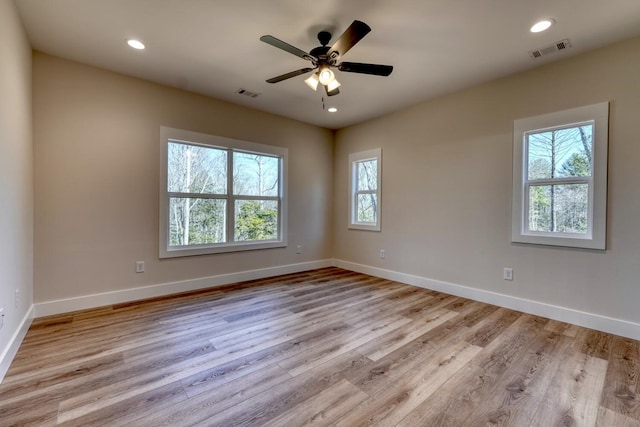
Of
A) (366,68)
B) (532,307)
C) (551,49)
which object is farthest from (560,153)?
(366,68)

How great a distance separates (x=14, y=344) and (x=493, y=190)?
4799 mm

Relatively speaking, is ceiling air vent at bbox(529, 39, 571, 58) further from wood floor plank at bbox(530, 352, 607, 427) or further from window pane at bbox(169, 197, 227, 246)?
window pane at bbox(169, 197, 227, 246)

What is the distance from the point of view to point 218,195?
4.17 meters

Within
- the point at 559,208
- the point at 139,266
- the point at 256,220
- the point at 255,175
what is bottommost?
the point at 139,266

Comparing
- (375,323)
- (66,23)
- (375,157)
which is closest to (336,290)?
(375,323)

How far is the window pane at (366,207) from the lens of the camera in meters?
4.95

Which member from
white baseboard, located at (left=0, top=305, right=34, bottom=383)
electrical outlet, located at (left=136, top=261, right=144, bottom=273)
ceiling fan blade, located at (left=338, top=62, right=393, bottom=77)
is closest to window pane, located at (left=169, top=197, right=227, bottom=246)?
electrical outlet, located at (left=136, top=261, right=144, bottom=273)

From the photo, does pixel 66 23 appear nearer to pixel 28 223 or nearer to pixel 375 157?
pixel 28 223

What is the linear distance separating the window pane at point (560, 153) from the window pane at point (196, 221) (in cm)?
397

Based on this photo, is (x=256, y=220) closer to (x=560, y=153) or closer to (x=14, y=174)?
(x=14, y=174)

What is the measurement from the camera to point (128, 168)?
3.42 metres

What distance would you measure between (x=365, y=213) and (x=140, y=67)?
149 inches

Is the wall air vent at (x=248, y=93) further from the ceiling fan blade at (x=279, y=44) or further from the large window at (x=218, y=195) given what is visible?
the ceiling fan blade at (x=279, y=44)

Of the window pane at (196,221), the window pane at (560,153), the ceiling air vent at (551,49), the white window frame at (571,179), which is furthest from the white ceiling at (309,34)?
the window pane at (196,221)
